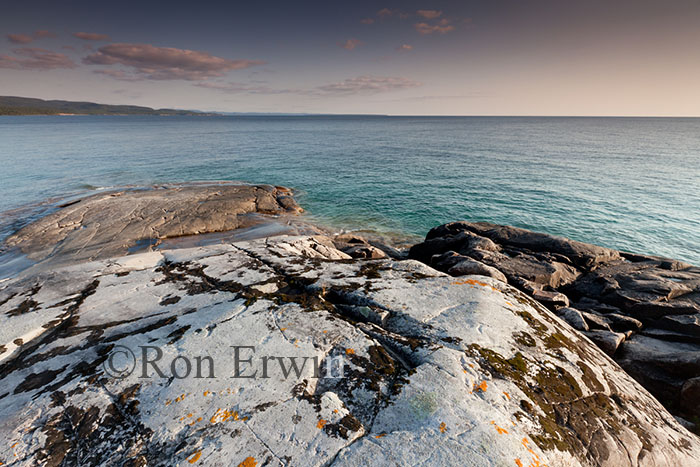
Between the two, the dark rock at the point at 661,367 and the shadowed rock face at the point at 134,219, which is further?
the shadowed rock face at the point at 134,219

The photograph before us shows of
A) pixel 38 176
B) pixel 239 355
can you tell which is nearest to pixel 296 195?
pixel 239 355

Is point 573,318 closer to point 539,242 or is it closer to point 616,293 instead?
point 616,293

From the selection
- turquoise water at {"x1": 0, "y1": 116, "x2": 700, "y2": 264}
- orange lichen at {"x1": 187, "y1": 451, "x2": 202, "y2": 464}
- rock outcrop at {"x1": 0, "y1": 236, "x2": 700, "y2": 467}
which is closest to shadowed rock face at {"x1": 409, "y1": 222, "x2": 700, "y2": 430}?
rock outcrop at {"x1": 0, "y1": 236, "x2": 700, "y2": 467}

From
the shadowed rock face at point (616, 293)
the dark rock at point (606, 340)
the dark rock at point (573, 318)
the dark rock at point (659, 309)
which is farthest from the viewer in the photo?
the dark rock at point (659, 309)

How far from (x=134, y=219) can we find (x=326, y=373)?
2579cm

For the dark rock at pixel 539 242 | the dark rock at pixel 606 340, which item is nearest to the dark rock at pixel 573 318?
the dark rock at pixel 606 340

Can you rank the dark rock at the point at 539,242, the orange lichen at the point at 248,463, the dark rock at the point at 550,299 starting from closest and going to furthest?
1. the orange lichen at the point at 248,463
2. the dark rock at the point at 550,299
3. the dark rock at the point at 539,242

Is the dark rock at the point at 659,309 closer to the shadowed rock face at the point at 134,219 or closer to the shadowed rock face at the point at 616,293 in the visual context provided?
the shadowed rock face at the point at 616,293

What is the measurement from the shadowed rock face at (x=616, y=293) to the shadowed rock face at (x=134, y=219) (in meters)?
16.5

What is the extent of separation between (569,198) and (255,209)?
36.0 metres

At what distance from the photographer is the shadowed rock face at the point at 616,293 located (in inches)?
348

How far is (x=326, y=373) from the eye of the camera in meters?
5.07

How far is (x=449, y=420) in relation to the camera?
169 inches

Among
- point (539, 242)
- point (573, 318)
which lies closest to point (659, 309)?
point (573, 318)
